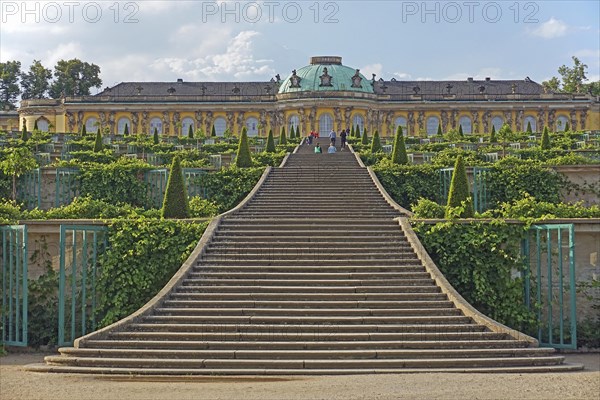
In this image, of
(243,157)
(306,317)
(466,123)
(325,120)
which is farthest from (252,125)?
(306,317)

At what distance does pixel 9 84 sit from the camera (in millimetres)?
72750

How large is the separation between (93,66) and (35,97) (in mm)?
6481

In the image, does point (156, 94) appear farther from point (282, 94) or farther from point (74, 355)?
point (74, 355)

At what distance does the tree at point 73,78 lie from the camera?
236ft

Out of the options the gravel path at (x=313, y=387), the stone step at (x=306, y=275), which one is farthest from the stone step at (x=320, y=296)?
the gravel path at (x=313, y=387)

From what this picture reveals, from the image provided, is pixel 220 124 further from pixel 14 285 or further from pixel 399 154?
pixel 14 285

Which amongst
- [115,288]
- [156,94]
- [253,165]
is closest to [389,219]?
[115,288]

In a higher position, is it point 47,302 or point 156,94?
point 156,94

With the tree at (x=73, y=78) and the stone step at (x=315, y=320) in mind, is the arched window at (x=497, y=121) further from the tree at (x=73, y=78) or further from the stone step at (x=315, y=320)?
the stone step at (x=315, y=320)

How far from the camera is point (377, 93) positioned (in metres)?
66.4

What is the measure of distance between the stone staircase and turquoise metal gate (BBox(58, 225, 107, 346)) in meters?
1.83

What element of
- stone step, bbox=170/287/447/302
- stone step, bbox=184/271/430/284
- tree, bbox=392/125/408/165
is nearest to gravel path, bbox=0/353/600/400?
stone step, bbox=170/287/447/302

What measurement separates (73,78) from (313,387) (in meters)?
66.8

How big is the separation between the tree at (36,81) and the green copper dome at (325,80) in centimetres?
2378
